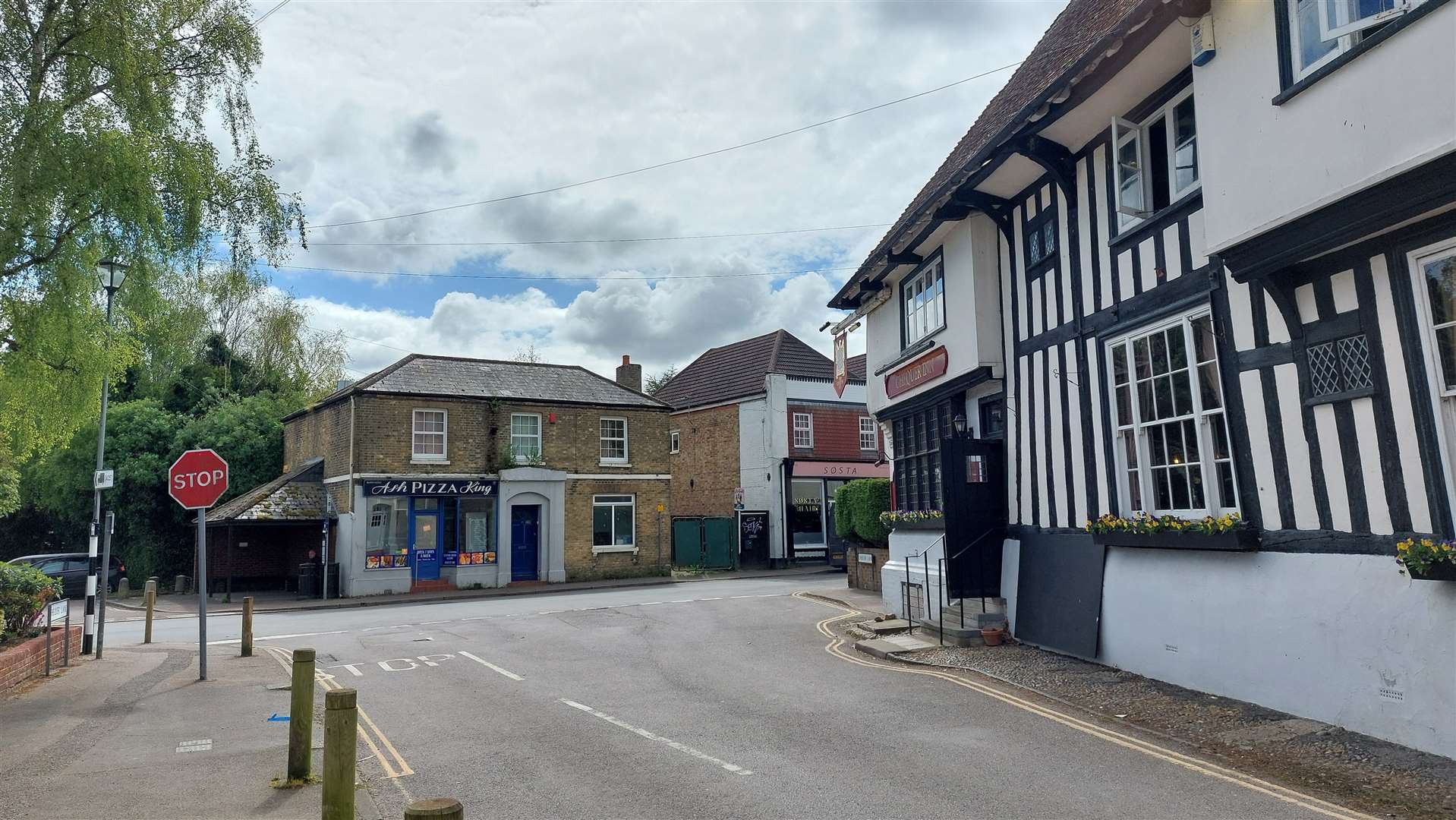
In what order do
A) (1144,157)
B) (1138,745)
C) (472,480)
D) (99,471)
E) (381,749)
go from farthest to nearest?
(472,480) < (99,471) < (1144,157) < (381,749) < (1138,745)

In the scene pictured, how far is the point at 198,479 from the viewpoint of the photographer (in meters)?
12.1

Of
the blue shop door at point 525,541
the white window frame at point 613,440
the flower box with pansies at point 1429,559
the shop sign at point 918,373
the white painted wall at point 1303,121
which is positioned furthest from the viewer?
the white window frame at point 613,440

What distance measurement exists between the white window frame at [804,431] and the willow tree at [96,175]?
26.5m

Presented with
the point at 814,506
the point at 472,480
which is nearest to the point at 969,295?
the point at 472,480

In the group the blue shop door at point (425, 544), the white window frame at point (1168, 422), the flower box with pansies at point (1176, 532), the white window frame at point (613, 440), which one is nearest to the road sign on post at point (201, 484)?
the flower box with pansies at point (1176, 532)

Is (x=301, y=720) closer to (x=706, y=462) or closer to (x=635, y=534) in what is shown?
(x=635, y=534)

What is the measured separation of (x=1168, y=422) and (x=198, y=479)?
40.2 ft

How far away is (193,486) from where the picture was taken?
12.1 meters

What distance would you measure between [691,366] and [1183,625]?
116 feet

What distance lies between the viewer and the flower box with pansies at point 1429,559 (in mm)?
6426

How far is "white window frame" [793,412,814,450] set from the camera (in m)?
36.2

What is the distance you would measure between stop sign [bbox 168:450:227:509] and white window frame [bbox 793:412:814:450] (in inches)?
1013

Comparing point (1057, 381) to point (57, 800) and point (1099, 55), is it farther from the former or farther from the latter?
point (57, 800)

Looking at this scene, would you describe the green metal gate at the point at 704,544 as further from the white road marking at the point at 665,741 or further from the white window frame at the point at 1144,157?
the white window frame at the point at 1144,157
